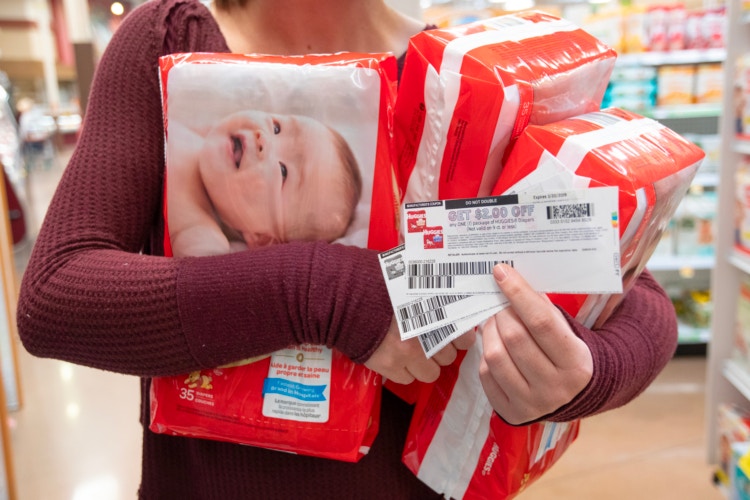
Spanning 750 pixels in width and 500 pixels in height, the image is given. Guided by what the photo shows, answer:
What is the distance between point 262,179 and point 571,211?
0.33m

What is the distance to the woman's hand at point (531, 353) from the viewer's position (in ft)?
1.77

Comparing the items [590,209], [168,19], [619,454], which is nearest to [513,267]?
[590,209]

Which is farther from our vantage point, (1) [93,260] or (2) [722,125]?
(2) [722,125]

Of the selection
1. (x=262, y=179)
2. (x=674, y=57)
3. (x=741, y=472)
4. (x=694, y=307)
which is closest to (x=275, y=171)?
(x=262, y=179)

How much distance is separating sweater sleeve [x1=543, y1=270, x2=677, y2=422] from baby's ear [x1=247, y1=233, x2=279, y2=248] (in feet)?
1.08

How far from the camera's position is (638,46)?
351 centimetres

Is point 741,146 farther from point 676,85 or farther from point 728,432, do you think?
point 676,85

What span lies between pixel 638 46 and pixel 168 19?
10.9 ft

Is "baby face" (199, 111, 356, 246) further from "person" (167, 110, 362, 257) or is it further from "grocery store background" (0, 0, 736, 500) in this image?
"grocery store background" (0, 0, 736, 500)

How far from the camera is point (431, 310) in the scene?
1.90 feet

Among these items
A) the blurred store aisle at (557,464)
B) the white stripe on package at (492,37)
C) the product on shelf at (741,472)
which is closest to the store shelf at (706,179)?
the blurred store aisle at (557,464)

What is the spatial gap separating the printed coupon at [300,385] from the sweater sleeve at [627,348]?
9.4 inches

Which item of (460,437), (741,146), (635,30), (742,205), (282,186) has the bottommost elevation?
(742,205)

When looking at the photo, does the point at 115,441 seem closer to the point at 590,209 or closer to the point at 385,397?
the point at 385,397
